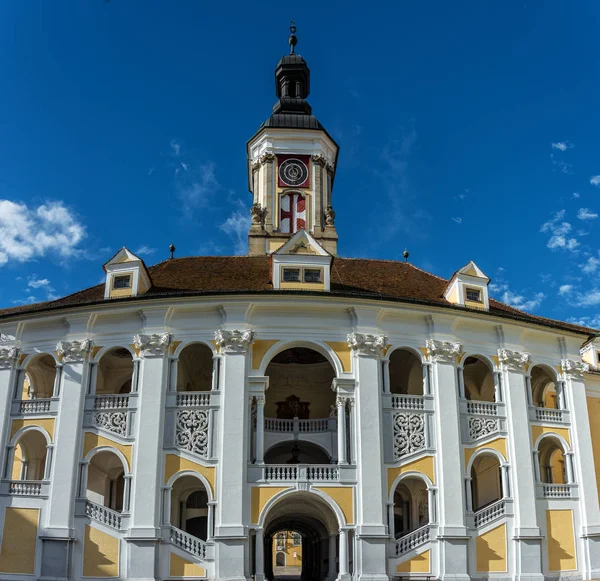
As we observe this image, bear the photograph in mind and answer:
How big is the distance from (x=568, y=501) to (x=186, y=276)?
19564 mm

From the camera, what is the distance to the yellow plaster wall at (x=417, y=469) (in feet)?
96.7

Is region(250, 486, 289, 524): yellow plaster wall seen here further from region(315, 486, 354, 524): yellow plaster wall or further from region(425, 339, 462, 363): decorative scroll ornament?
region(425, 339, 462, 363): decorative scroll ornament

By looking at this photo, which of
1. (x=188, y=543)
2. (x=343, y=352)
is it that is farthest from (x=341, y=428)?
(x=188, y=543)

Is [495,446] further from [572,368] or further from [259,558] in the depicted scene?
[259,558]

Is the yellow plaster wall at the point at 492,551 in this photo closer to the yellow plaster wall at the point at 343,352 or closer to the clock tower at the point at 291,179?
the yellow plaster wall at the point at 343,352

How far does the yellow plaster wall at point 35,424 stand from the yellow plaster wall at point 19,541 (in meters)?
3.16

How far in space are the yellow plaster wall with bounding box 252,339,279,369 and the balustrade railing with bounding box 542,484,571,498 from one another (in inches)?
517

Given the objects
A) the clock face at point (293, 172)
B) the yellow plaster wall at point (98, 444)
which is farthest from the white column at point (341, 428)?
the clock face at point (293, 172)

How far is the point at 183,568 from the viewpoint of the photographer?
27828mm

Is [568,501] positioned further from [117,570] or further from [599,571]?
[117,570]

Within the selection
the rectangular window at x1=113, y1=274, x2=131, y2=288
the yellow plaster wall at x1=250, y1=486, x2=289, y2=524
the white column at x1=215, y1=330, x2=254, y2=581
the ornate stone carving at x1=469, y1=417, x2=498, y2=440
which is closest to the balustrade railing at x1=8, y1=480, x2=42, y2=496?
the white column at x1=215, y1=330, x2=254, y2=581

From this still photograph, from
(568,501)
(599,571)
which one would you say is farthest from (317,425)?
(599,571)

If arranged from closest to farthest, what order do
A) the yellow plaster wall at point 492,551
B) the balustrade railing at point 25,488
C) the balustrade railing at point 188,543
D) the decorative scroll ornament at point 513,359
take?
the balustrade railing at point 188,543 < the yellow plaster wall at point 492,551 < the balustrade railing at point 25,488 < the decorative scroll ornament at point 513,359

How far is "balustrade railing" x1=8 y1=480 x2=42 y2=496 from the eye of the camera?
29.7 meters
